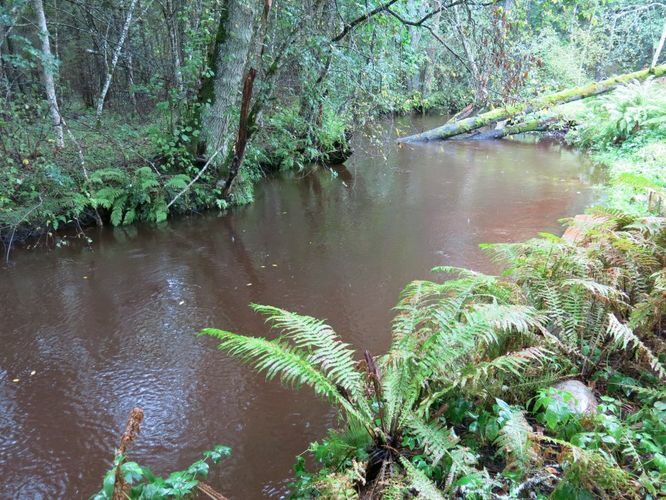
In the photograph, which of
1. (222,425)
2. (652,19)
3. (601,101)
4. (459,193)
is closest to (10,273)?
(222,425)

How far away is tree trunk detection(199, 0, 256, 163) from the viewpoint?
25.0 feet

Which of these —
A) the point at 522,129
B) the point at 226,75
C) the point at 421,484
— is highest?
the point at 226,75

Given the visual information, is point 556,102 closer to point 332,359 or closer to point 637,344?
point 637,344

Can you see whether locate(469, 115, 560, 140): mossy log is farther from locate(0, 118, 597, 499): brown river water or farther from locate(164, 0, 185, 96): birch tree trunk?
locate(164, 0, 185, 96): birch tree trunk

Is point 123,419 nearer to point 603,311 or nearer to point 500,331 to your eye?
point 500,331

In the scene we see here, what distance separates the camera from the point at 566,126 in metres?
15.1

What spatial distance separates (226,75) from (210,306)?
15.2ft

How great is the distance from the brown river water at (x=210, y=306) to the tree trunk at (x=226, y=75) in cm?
143

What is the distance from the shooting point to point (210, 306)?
5.09 meters

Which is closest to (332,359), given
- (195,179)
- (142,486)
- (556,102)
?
(142,486)

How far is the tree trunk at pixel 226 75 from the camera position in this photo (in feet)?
25.0

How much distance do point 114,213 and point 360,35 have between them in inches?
204

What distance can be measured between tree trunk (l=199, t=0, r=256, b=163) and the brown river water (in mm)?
1431

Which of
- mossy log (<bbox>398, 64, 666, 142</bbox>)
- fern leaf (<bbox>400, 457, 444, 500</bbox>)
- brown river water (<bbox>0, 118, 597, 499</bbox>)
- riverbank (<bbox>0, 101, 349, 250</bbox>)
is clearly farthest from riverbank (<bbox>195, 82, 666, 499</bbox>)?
mossy log (<bbox>398, 64, 666, 142</bbox>)
